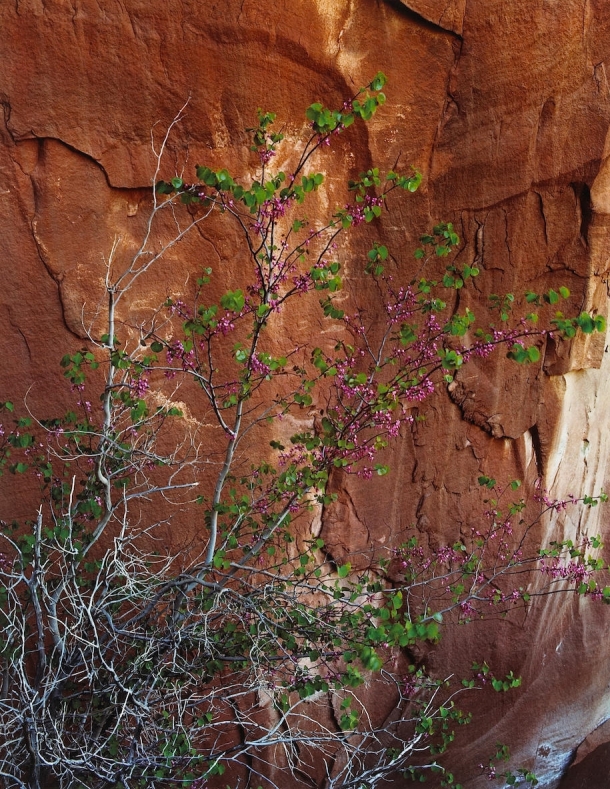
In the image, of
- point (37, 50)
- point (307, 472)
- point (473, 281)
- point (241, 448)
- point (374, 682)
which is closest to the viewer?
point (307, 472)

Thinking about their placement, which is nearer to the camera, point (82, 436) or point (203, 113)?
point (82, 436)

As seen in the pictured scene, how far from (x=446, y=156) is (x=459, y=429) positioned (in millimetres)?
1380

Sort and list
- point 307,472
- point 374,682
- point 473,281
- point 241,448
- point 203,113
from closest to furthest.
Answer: point 307,472
point 203,113
point 241,448
point 473,281
point 374,682

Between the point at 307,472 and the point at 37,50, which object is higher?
the point at 37,50

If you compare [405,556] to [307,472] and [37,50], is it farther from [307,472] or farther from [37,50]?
[37,50]

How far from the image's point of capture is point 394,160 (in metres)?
3.56

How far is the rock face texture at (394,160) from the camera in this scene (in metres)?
3.09

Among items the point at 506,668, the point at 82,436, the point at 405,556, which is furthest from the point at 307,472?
the point at 506,668

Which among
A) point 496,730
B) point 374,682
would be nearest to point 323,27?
point 374,682

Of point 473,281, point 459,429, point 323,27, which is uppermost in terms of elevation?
point 323,27

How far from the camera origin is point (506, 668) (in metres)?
4.27

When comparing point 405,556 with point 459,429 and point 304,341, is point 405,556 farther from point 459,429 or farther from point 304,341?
point 304,341

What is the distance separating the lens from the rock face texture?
3088 millimetres

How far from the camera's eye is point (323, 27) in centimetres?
329
